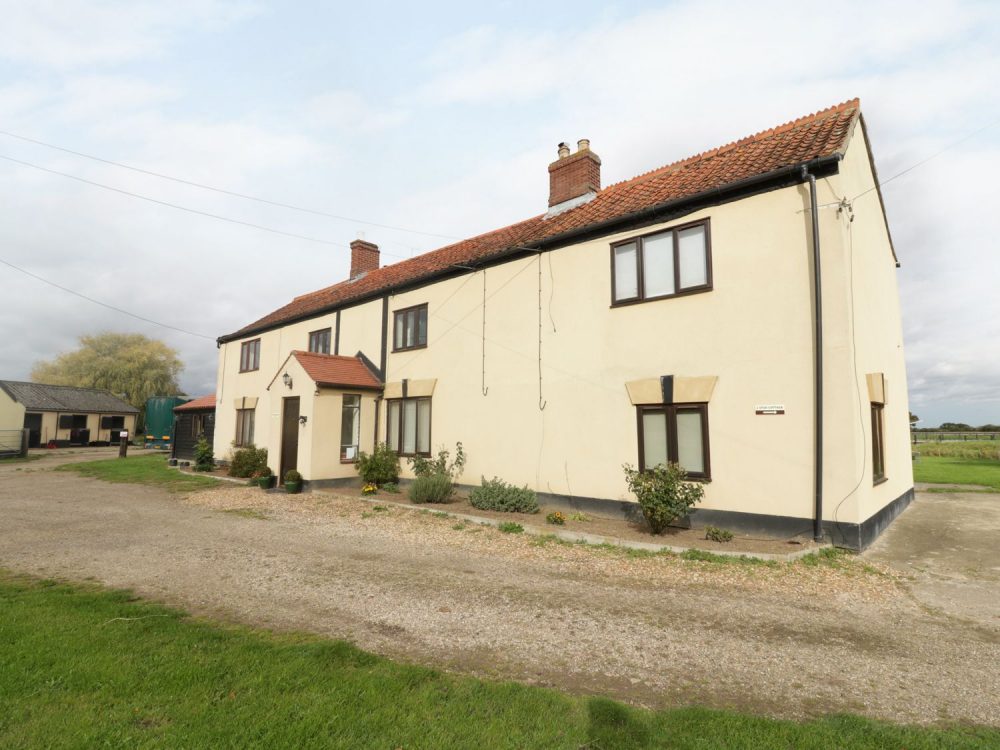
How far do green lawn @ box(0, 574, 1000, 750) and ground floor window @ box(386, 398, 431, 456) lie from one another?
11310mm

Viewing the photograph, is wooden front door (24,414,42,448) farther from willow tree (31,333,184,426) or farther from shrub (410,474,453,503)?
shrub (410,474,453,503)

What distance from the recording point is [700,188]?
10281 millimetres

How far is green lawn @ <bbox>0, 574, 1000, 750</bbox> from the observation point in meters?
3.16

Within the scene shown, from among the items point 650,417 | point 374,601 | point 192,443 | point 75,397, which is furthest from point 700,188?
point 75,397

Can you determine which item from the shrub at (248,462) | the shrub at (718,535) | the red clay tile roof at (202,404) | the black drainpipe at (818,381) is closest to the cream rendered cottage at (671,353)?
the black drainpipe at (818,381)

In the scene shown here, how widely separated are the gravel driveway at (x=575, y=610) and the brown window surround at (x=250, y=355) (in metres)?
14.1

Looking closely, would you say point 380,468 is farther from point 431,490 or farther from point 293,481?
point 431,490

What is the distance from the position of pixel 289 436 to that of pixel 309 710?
14.3m

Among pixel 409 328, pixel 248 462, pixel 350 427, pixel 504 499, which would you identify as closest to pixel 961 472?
pixel 504 499

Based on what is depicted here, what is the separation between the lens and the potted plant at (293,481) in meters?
15.3

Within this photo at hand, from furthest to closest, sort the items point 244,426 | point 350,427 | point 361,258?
point 361,258
point 244,426
point 350,427

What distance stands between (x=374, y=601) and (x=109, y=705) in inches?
109

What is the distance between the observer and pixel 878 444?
10.8 metres

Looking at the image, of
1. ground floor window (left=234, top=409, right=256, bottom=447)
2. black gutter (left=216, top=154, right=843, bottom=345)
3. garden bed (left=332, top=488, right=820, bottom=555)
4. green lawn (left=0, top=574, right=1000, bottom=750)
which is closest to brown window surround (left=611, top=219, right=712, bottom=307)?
black gutter (left=216, top=154, right=843, bottom=345)
